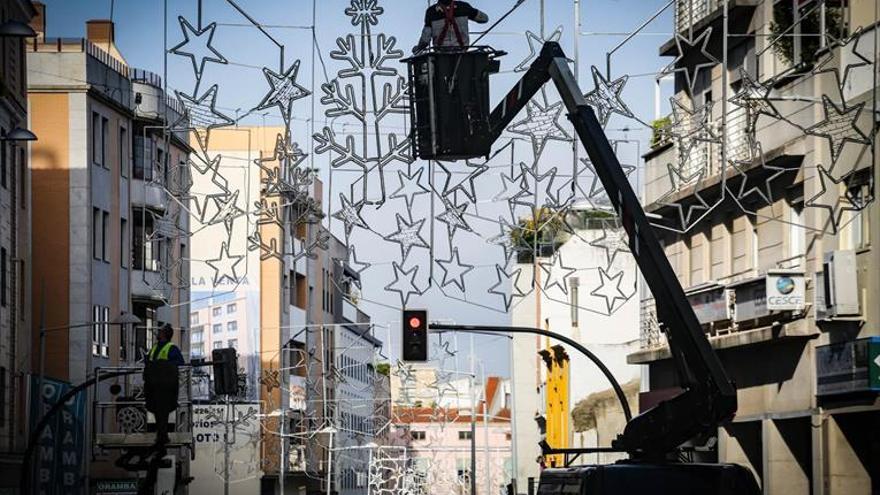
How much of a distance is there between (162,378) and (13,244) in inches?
1054

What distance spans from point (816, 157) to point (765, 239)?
3.73 meters

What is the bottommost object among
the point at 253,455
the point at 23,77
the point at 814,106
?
the point at 253,455

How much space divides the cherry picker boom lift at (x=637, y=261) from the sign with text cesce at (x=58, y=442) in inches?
1190

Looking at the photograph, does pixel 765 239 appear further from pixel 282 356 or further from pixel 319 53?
Result: pixel 282 356

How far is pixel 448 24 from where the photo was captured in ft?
67.7

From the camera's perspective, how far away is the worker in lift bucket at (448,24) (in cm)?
2056

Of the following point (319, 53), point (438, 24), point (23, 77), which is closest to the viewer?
point (438, 24)

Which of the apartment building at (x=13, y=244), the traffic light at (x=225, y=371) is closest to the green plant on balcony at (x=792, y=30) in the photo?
the traffic light at (x=225, y=371)

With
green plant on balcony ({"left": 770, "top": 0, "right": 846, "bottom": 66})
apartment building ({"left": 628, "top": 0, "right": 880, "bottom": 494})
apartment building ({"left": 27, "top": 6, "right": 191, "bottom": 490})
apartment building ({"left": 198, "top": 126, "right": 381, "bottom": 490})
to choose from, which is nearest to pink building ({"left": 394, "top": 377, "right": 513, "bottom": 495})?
apartment building ({"left": 198, "top": 126, "right": 381, "bottom": 490})

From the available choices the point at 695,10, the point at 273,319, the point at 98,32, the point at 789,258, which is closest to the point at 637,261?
the point at 789,258

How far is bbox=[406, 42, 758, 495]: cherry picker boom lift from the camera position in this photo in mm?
16734

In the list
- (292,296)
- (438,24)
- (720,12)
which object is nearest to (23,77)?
(720,12)

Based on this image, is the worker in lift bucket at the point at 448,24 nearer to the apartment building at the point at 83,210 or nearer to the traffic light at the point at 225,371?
the traffic light at the point at 225,371

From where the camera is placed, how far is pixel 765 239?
37656mm
